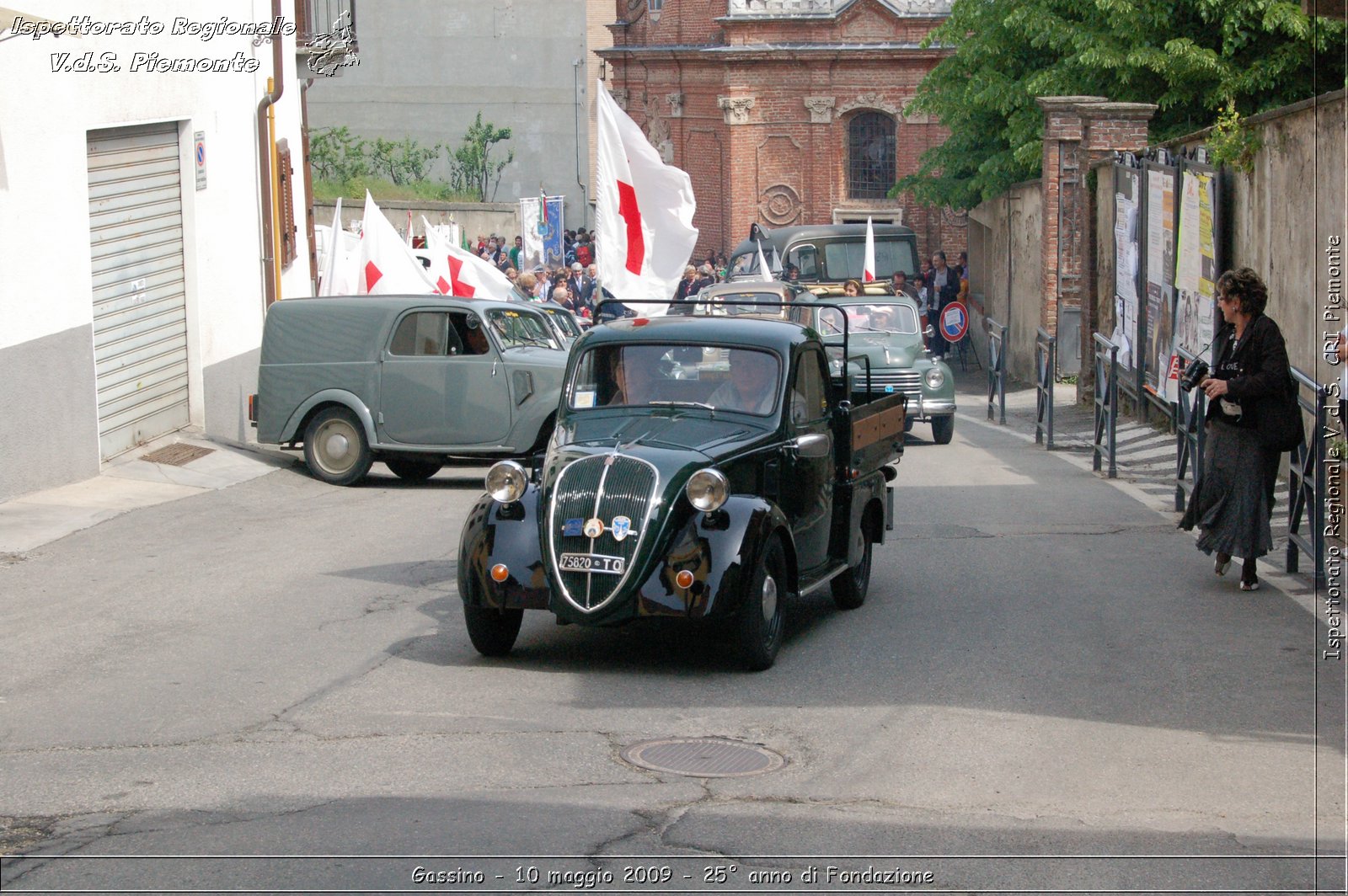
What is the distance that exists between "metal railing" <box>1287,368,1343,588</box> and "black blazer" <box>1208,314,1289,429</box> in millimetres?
301

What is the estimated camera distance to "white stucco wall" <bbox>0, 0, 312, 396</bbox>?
44.6 feet

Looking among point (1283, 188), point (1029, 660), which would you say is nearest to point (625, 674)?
point (1029, 660)

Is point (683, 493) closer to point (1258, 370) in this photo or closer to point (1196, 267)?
point (1258, 370)

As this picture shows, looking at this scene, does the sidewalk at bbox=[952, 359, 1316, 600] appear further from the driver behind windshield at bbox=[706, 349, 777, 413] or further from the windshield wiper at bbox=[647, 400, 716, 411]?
the windshield wiper at bbox=[647, 400, 716, 411]

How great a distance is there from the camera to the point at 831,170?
50.2 m

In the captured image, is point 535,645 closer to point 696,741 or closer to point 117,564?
point 696,741

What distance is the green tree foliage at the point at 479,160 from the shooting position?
58.5 m

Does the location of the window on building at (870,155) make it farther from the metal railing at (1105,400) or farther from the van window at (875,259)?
the metal railing at (1105,400)

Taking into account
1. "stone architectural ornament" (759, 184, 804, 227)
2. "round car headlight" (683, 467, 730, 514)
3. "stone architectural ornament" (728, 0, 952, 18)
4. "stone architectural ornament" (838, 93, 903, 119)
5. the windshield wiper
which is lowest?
"round car headlight" (683, 467, 730, 514)

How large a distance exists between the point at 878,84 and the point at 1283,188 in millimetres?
36093

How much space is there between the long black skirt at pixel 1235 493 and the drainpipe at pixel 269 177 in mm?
12849

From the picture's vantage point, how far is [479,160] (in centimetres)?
5856

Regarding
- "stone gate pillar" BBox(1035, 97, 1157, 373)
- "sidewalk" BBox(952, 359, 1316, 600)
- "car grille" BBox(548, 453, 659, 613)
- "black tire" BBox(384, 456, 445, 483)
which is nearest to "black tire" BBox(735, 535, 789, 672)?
"car grille" BBox(548, 453, 659, 613)

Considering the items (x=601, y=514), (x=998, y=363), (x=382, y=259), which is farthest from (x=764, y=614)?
(x=998, y=363)
